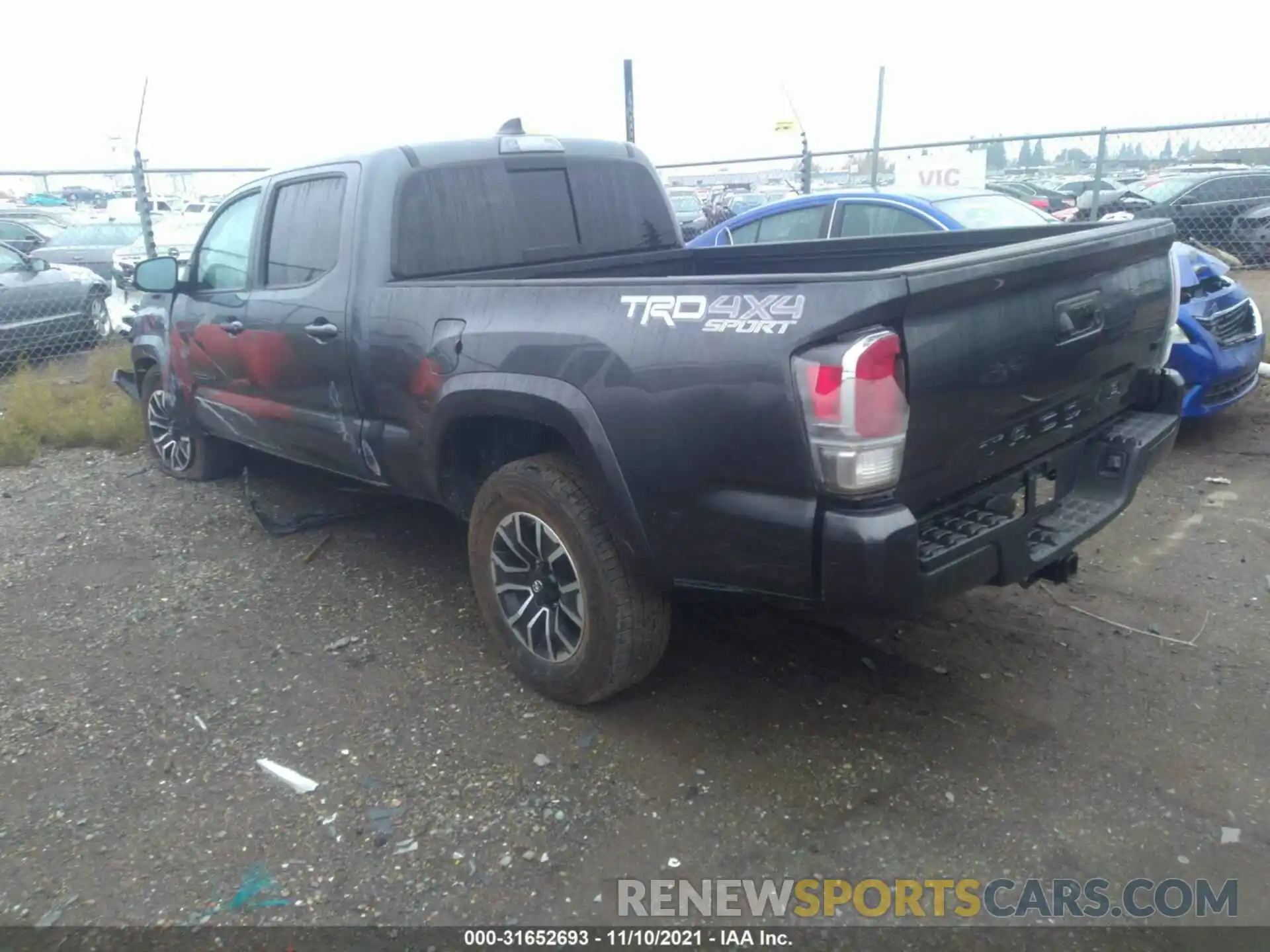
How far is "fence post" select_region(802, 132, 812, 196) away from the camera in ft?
35.4

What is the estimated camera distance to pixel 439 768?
10.6 feet

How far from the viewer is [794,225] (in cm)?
802

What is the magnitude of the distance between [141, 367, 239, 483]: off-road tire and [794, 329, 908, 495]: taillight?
4466mm

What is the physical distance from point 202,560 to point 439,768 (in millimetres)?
2478

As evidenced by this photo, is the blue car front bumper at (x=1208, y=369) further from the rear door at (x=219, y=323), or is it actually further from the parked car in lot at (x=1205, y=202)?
the parked car in lot at (x=1205, y=202)

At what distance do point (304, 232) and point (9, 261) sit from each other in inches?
321

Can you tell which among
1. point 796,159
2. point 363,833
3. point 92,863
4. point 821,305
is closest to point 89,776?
point 92,863

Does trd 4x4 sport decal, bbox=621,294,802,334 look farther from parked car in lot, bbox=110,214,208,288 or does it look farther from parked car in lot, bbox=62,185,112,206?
parked car in lot, bbox=62,185,112,206

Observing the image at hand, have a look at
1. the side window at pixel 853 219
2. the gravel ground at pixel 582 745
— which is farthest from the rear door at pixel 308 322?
the side window at pixel 853 219

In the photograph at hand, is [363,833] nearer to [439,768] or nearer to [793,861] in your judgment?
[439,768]

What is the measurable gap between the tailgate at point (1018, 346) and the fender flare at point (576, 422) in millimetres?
836

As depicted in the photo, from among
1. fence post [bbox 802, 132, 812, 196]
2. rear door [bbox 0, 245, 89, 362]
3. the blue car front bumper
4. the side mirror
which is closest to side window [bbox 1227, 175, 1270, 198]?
fence post [bbox 802, 132, 812, 196]

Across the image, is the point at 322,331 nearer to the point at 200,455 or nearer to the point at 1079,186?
the point at 200,455

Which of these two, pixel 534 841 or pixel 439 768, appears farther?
pixel 439 768
